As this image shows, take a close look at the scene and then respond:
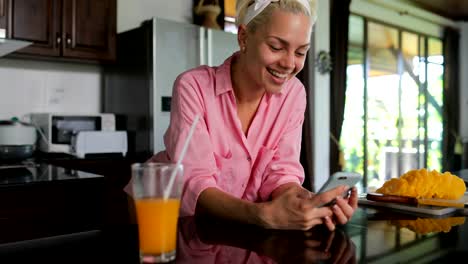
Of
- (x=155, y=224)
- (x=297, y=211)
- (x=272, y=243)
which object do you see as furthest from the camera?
(x=297, y=211)

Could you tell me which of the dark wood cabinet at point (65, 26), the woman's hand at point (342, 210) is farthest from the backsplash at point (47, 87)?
the woman's hand at point (342, 210)

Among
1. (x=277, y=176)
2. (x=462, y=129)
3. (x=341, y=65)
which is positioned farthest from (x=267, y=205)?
(x=462, y=129)

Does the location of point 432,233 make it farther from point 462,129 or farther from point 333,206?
point 462,129

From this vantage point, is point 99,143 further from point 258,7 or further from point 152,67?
point 258,7

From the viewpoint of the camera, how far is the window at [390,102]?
18.8ft

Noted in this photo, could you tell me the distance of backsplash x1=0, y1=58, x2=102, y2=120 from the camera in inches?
128

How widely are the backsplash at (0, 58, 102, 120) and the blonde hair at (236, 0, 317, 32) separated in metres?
2.42

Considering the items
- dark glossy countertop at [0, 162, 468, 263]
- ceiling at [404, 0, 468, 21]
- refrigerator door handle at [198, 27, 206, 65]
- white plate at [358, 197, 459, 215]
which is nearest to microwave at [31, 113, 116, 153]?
refrigerator door handle at [198, 27, 206, 65]

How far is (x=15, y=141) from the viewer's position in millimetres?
2766

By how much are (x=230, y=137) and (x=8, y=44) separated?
1.87 meters

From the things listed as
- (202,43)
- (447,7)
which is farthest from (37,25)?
(447,7)

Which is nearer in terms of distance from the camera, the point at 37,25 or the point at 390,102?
the point at 37,25

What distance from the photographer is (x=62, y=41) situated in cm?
309

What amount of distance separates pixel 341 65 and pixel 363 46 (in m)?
1.11
